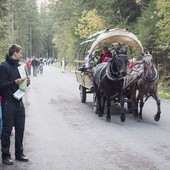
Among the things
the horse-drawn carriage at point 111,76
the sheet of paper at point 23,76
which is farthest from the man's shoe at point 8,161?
the horse-drawn carriage at point 111,76

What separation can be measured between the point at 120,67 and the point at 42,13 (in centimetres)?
14604

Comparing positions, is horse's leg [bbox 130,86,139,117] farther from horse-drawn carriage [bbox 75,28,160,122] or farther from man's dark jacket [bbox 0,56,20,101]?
man's dark jacket [bbox 0,56,20,101]

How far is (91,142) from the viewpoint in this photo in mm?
9930

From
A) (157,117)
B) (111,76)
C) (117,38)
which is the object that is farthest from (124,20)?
(157,117)

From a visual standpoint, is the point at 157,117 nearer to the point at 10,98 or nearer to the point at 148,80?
the point at 148,80

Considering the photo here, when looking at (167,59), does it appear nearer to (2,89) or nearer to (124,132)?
(124,132)

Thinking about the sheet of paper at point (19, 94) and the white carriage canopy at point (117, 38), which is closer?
the sheet of paper at point (19, 94)

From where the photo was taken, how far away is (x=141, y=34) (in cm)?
2719

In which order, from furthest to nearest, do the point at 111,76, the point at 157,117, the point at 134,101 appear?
the point at 134,101 < the point at 111,76 < the point at 157,117

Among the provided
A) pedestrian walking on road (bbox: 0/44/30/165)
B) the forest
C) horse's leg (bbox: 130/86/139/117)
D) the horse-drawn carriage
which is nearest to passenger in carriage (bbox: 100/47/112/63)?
the horse-drawn carriage

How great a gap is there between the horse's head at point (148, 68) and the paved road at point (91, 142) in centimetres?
137

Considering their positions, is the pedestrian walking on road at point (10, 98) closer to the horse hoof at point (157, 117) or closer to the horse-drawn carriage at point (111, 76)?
the horse-drawn carriage at point (111, 76)

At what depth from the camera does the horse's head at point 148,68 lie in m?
12.5

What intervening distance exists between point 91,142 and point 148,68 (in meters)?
3.62
